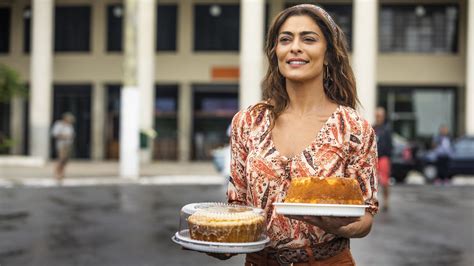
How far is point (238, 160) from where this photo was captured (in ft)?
9.41

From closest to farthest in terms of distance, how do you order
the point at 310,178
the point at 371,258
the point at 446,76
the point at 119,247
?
1. the point at 310,178
2. the point at 371,258
3. the point at 119,247
4. the point at 446,76

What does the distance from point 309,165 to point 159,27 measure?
3474 cm

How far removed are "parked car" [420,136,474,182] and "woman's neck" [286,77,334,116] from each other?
2209 cm

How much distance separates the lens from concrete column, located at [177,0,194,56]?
119ft

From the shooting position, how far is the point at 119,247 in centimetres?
909

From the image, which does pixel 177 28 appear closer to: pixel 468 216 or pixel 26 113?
pixel 26 113

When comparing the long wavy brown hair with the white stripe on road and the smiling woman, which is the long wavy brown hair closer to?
the smiling woman

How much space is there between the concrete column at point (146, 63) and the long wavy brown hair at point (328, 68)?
2985 centimetres

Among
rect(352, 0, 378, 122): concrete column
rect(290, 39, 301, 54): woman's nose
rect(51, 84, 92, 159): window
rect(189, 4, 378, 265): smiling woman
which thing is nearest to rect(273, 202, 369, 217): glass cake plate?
rect(189, 4, 378, 265): smiling woman

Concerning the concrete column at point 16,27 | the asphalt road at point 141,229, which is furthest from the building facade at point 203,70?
the asphalt road at point 141,229

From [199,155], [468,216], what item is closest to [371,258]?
[468,216]

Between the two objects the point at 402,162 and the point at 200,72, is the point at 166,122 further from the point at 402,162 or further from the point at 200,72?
the point at 402,162

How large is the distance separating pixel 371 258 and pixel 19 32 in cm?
3264

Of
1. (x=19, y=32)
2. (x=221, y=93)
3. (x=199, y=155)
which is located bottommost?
(x=199, y=155)
